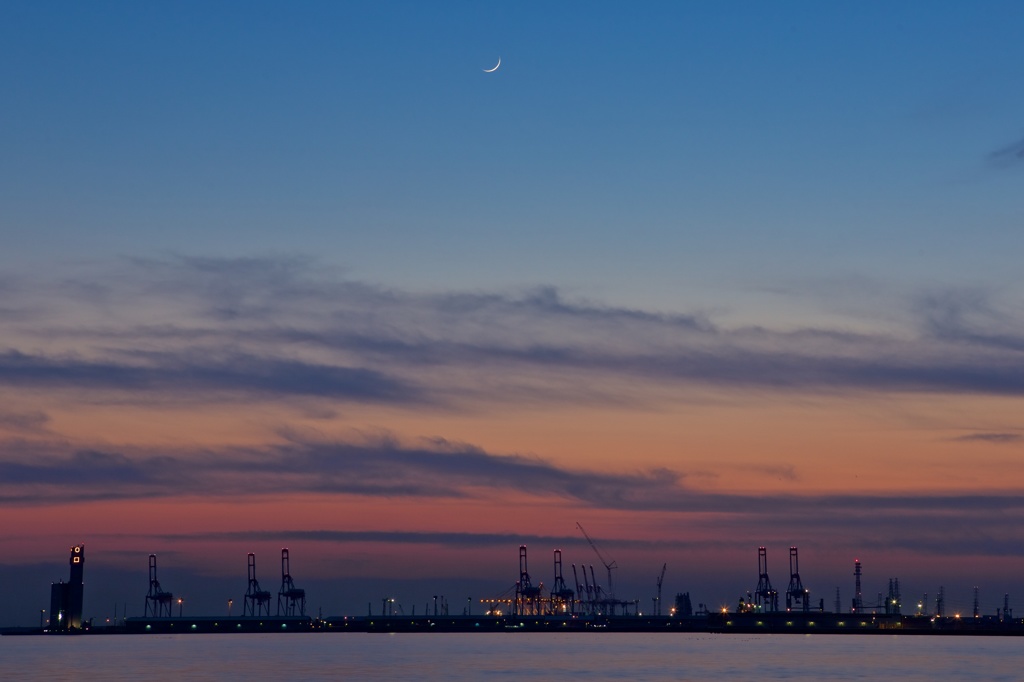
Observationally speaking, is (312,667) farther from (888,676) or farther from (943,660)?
(943,660)

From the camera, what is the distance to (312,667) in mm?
165250

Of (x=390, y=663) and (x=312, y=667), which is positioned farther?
(x=390, y=663)

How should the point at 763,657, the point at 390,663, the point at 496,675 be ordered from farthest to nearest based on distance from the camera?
the point at 763,657 → the point at 390,663 → the point at 496,675

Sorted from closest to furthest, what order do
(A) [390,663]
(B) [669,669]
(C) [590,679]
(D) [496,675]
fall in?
1. (C) [590,679]
2. (D) [496,675]
3. (B) [669,669]
4. (A) [390,663]

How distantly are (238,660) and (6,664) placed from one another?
104 feet

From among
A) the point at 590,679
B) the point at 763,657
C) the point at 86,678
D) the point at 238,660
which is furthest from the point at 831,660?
the point at 86,678

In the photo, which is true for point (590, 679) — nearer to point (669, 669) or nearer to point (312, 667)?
point (669, 669)

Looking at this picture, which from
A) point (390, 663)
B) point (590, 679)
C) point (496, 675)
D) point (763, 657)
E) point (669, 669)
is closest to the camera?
point (590, 679)

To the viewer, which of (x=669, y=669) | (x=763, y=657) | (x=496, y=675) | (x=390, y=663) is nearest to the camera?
(x=496, y=675)

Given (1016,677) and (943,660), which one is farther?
(943,660)

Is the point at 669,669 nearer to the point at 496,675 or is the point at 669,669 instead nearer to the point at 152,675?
the point at 496,675

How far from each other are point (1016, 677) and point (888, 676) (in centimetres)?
1285

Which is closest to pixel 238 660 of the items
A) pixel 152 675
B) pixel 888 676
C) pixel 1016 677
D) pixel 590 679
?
pixel 152 675

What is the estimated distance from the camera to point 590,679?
135m
